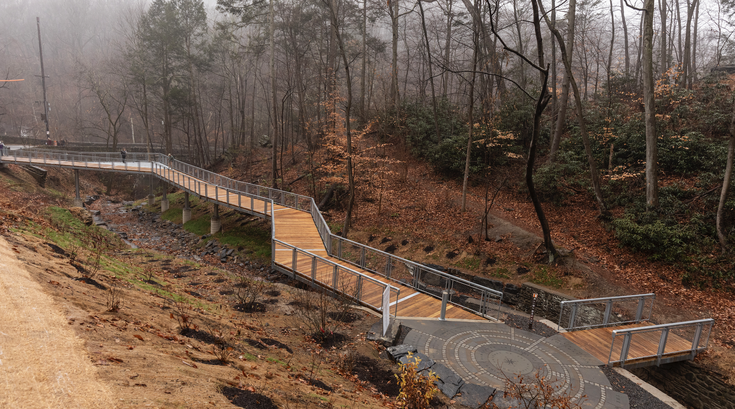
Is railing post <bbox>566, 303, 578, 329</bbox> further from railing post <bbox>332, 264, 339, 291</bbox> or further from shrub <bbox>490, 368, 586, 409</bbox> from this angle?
railing post <bbox>332, 264, 339, 291</bbox>

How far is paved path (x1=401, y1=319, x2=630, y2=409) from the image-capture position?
7055 mm

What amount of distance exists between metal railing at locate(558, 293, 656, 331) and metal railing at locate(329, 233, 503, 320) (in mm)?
1821

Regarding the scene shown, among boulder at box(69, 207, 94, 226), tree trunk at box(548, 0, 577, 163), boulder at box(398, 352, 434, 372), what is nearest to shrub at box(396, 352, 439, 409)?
boulder at box(398, 352, 434, 372)

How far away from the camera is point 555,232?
51.3 feet

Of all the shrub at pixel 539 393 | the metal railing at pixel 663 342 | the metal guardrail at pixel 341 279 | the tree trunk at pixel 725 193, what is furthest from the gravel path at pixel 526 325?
the tree trunk at pixel 725 193

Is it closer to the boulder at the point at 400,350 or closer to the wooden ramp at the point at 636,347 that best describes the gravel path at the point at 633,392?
the wooden ramp at the point at 636,347

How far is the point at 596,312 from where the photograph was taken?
9742 mm

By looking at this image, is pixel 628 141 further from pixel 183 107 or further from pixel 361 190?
pixel 183 107

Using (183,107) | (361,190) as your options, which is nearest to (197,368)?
(361,190)

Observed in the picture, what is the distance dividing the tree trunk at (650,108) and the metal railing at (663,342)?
21.0ft

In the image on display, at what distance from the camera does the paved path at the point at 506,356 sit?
7.05 m

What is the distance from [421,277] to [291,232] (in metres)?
7.10

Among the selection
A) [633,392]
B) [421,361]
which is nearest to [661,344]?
[633,392]

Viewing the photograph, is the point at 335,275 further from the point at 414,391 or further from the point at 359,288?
the point at 414,391
